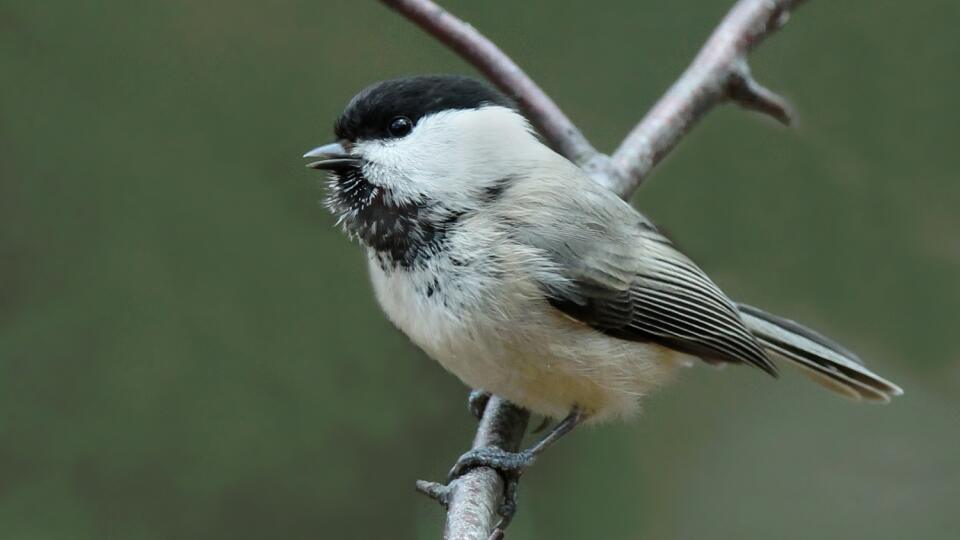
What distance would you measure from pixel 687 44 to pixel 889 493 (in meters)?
1.28

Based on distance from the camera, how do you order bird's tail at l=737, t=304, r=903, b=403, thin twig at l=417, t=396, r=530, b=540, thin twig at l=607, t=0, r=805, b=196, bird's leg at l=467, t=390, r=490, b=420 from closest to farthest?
thin twig at l=417, t=396, r=530, b=540 → bird's leg at l=467, t=390, r=490, b=420 → bird's tail at l=737, t=304, r=903, b=403 → thin twig at l=607, t=0, r=805, b=196

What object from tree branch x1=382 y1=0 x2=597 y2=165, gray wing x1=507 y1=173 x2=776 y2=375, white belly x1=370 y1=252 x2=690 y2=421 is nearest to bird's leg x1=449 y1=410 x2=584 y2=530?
white belly x1=370 y1=252 x2=690 y2=421

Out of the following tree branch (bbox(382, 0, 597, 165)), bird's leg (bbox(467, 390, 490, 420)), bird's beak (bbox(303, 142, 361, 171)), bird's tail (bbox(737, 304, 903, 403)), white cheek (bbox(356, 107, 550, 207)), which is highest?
tree branch (bbox(382, 0, 597, 165))

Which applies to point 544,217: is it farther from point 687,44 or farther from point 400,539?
point 687,44

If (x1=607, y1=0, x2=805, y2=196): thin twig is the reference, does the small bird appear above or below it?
below

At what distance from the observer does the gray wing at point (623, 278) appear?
78.9 inches

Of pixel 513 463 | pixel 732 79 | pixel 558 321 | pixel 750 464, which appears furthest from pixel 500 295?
pixel 750 464


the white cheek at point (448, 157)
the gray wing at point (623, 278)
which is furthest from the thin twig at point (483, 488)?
the white cheek at point (448, 157)

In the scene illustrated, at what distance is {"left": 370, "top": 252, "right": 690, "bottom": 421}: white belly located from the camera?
6.26 feet

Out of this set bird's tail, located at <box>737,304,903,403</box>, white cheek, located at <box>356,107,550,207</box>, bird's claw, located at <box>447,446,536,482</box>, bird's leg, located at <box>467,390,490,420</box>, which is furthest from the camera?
bird's tail, located at <box>737,304,903,403</box>

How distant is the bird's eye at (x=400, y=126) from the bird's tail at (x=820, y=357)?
84 centimetres

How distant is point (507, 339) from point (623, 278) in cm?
29

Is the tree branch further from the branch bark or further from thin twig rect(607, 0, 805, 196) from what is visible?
thin twig rect(607, 0, 805, 196)

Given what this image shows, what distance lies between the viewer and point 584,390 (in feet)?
6.64
